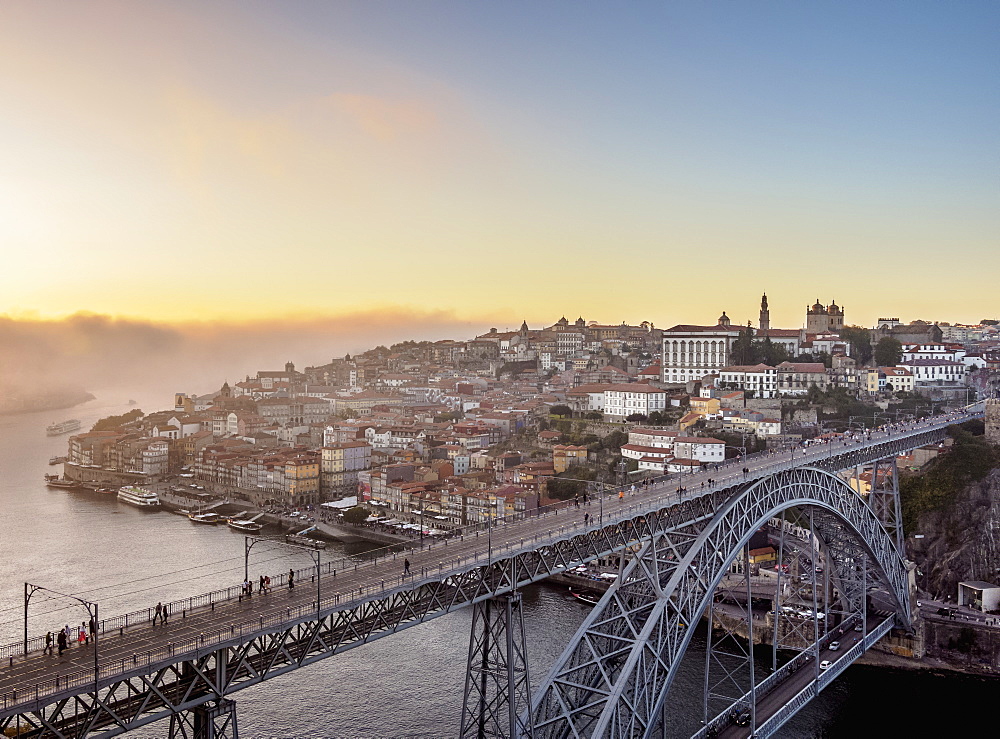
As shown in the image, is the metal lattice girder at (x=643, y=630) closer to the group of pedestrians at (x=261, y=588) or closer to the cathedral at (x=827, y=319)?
the group of pedestrians at (x=261, y=588)

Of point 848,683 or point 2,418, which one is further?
point 2,418

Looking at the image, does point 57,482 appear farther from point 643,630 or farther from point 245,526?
point 643,630

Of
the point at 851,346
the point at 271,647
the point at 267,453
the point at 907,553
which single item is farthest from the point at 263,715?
the point at 851,346

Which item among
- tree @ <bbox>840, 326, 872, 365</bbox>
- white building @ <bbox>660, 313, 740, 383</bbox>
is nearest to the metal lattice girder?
white building @ <bbox>660, 313, 740, 383</bbox>

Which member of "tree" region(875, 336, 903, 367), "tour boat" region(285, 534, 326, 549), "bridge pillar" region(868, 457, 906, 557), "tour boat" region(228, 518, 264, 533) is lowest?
"tour boat" region(228, 518, 264, 533)

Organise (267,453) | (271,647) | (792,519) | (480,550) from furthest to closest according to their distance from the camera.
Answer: (267,453)
(792,519)
(480,550)
(271,647)

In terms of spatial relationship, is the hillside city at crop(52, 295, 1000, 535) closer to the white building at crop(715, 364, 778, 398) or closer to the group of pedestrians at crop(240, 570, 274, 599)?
the white building at crop(715, 364, 778, 398)

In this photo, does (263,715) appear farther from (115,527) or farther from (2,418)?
(2,418)
